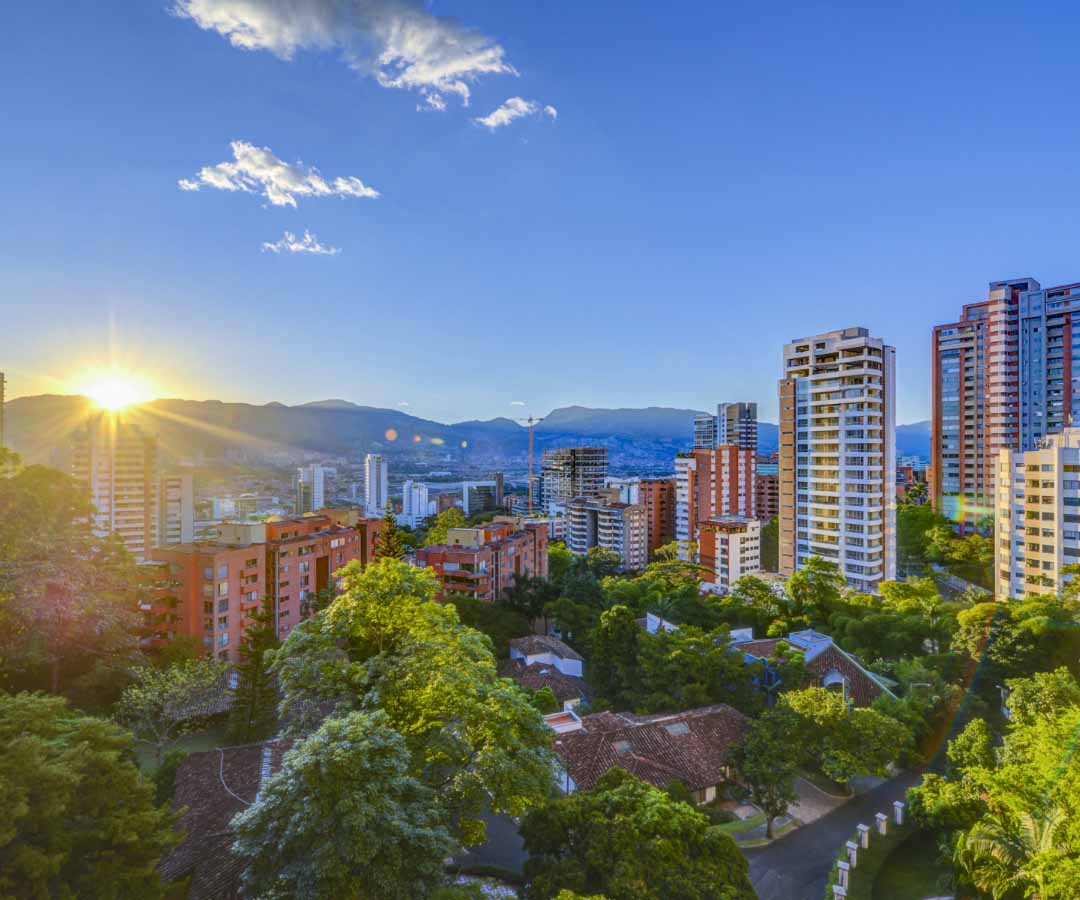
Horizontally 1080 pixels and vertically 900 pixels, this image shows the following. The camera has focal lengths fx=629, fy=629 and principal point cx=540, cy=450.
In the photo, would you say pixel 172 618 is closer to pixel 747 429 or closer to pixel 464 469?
pixel 747 429

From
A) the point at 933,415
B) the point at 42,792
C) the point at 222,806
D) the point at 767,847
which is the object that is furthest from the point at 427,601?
the point at 933,415

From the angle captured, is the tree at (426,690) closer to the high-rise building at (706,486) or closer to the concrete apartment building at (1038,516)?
the concrete apartment building at (1038,516)

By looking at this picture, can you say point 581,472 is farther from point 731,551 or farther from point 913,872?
point 913,872

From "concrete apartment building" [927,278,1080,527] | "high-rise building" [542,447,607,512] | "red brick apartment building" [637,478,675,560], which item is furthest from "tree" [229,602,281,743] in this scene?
"high-rise building" [542,447,607,512]

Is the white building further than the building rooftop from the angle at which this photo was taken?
Yes

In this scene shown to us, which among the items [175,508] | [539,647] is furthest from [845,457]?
[175,508]

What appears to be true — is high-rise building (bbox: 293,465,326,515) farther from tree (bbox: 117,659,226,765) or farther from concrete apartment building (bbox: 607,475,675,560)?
tree (bbox: 117,659,226,765)
